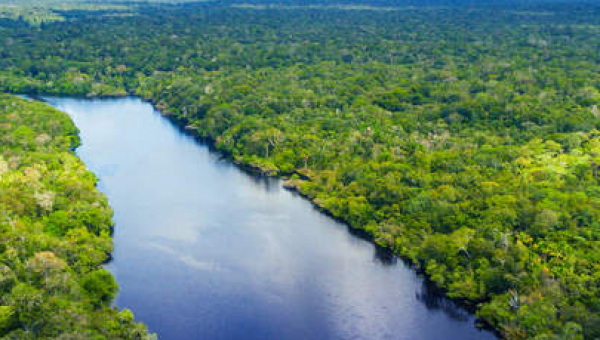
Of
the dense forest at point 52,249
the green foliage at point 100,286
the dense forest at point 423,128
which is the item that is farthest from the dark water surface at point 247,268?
the dense forest at point 52,249

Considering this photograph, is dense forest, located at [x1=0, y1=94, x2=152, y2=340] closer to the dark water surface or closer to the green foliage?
the green foliage

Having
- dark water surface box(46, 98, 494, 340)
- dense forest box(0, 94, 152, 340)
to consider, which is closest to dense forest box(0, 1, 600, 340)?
dense forest box(0, 94, 152, 340)

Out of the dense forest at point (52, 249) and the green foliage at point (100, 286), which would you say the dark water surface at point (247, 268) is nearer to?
the green foliage at point (100, 286)

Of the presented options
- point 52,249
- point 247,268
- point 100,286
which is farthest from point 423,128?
point 52,249

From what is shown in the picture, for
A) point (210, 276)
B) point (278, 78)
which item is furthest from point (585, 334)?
point (278, 78)

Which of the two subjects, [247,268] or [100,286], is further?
[247,268]

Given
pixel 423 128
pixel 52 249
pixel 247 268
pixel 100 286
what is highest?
pixel 52 249

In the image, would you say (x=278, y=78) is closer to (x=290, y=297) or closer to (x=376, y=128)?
(x=376, y=128)

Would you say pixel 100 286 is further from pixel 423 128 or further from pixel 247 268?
pixel 423 128
